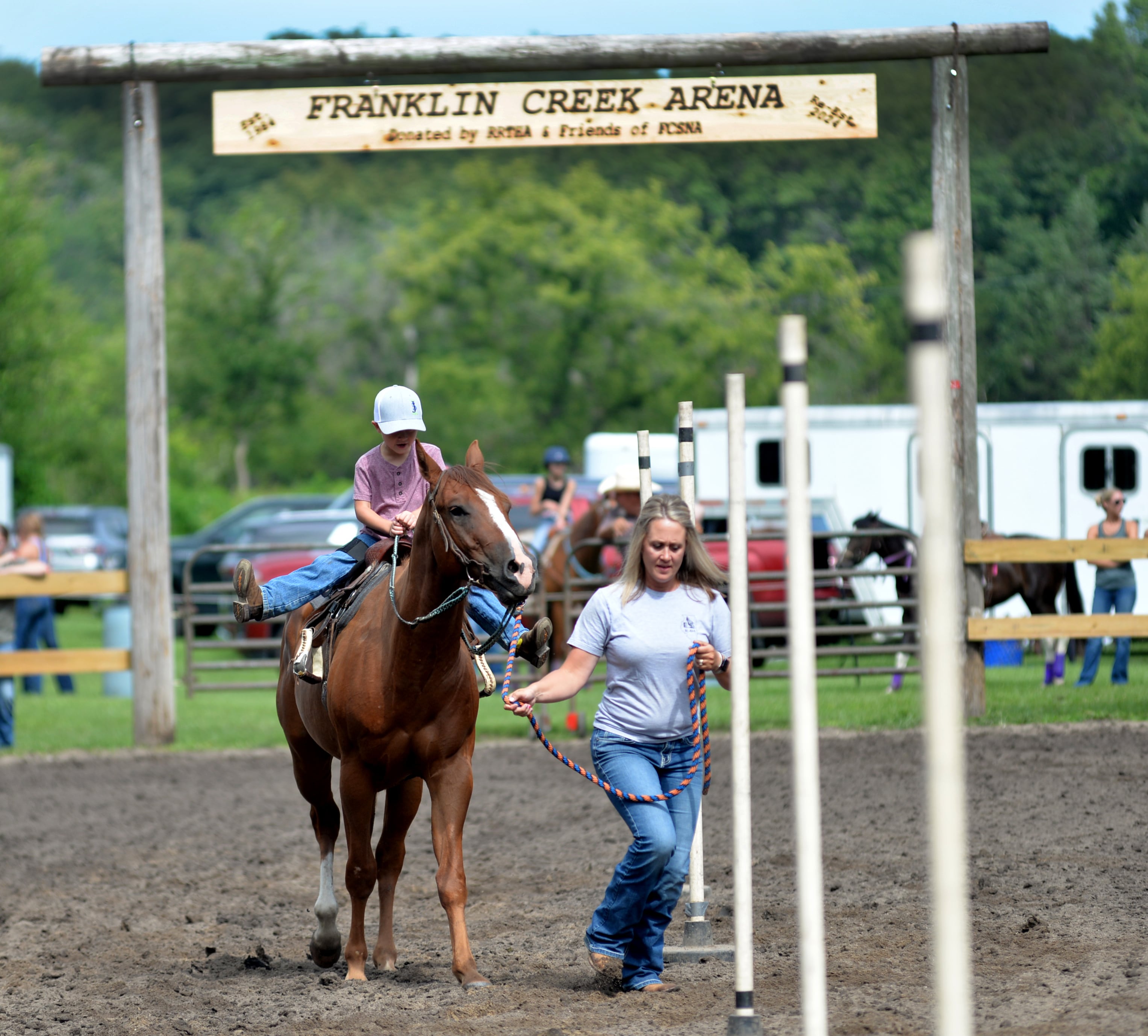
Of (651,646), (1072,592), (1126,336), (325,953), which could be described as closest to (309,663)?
(325,953)

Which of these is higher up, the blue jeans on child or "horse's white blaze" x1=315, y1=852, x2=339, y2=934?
the blue jeans on child

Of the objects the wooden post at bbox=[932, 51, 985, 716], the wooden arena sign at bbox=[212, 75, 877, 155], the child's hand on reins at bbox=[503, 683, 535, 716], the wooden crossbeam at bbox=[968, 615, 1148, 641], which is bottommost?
the wooden crossbeam at bbox=[968, 615, 1148, 641]

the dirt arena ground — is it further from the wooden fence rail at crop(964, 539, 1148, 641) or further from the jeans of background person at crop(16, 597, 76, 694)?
the jeans of background person at crop(16, 597, 76, 694)

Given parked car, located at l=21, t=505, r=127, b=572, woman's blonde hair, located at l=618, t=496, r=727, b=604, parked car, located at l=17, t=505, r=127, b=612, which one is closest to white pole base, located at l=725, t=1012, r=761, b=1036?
woman's blonde hair, located at l=618, t=496, r=727, b=604

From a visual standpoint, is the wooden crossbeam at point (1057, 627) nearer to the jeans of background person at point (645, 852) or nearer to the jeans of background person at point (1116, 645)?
the jeans of background person at point (1116, 645)

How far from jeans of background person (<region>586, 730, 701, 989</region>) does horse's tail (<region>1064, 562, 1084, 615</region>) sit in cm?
1043

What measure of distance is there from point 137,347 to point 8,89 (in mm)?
97524

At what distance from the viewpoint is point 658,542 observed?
525cm

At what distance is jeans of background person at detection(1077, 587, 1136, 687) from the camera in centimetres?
1333

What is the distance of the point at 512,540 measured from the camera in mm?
5332

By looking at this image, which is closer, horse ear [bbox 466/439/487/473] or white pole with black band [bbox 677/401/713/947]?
horse ear [bbox 466/439/487/473]

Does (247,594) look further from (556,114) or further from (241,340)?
(241,340)

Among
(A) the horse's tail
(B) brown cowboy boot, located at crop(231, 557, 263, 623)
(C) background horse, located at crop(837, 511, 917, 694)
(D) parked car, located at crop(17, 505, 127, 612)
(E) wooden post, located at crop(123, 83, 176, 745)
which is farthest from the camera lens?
(D) parked car, located at crop(17, 505, 127, 612)

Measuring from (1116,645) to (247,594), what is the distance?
9602 millimetres
